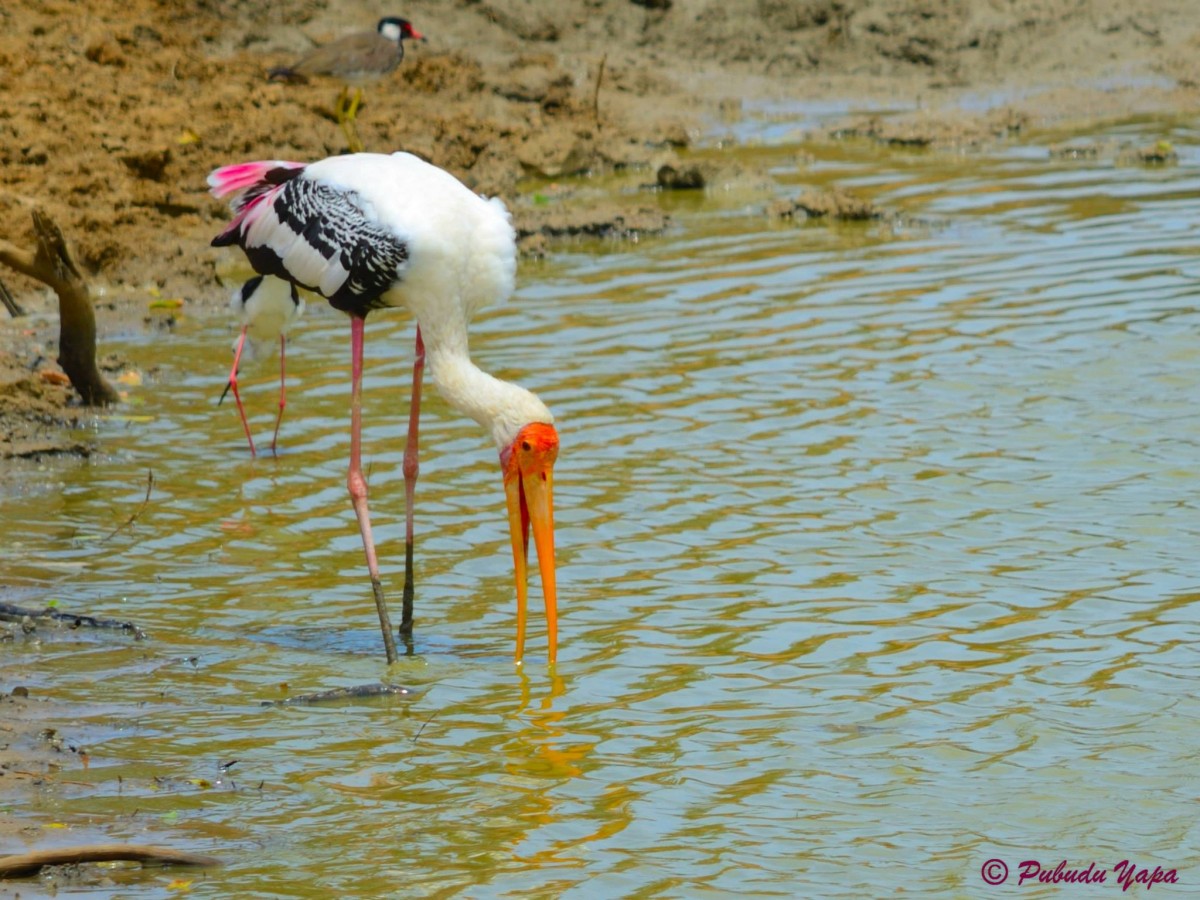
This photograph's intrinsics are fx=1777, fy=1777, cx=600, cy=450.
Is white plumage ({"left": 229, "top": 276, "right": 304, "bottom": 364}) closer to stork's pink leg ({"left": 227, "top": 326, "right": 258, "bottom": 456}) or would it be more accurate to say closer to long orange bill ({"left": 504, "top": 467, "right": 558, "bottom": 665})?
stork's pink leg ({"left": 227, "top": 326, "right": 258, "bottom": 456})

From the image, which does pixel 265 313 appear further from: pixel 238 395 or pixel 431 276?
pixel 431 276

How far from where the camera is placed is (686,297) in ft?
32.7

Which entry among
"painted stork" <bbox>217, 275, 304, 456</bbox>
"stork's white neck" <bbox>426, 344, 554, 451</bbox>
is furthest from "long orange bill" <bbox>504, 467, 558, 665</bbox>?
"painted stork" <bbox>217, 275, 304, 456</bbox>

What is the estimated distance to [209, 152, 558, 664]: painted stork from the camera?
5.05 m

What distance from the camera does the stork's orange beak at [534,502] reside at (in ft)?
16.4

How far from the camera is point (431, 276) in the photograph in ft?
16.9

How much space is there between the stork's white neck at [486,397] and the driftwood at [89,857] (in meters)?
1.72

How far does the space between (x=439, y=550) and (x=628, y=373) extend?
2432mm

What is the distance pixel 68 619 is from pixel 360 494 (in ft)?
3.16

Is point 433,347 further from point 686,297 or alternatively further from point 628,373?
point 686,297

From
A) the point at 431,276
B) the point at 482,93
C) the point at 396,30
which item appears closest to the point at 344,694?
the point at 431,276

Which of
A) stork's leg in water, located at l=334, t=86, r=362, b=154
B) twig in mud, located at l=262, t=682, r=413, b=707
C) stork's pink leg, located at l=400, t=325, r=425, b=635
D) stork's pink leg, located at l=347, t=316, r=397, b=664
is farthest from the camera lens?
stork's leg in water, located at l=334, t=86, r=362, b=154

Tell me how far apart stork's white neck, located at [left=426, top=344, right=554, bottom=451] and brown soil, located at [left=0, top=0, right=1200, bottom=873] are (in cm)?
290

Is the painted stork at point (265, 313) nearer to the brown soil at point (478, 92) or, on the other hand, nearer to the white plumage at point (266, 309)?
the white plumage at point (266, 309)
